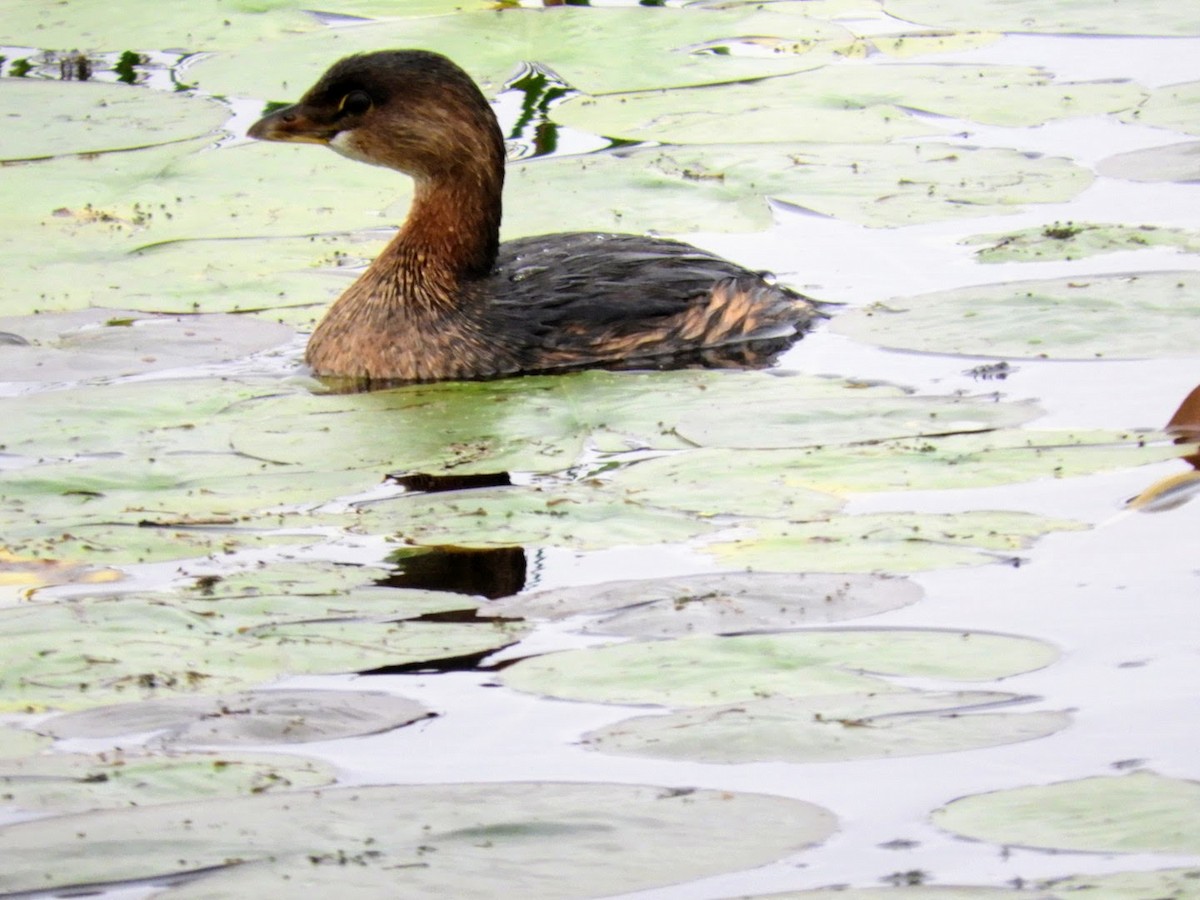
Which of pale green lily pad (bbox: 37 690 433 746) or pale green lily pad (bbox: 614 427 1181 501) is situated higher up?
pale green lily pad (bbox: 614 427 1181 501)

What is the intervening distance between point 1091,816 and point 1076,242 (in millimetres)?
4469

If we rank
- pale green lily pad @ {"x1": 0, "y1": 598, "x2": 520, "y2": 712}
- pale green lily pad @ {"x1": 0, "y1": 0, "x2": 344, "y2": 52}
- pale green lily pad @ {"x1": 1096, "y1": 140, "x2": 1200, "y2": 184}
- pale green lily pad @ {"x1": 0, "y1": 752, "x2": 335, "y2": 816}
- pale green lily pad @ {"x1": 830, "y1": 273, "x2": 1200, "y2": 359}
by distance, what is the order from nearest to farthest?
1. pale green lily pad @ {"x1": 0, "y1": 752, "x2": 335, "y2": 816}
2. pale green lily pad @ {"x1": 0, "y1": 598, "x2": 520, "y2": 712}
3. pale green lily pad @ {"x1": 830, "y1": 273, "x2": 1200, "y2": 359}
4. pale green lily pad @ {"x1": 1096, "y1": 140, "x2": 1200, "y2": 184}
5. pale green lily pad @ {"x1": 0, "y1": 0, "x2": 344, "y2": 52}

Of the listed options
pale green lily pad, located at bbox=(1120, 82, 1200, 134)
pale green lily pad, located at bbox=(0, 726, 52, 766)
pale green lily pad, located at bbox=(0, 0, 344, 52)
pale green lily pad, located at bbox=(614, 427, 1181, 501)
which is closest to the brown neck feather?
pale green lily pad, located at bbox=(614, 427, 1181, 501)

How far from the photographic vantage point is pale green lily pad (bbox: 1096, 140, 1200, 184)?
8289 millimetres

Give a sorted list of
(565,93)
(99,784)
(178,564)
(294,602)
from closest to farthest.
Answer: (99,784) → (294,602) → (178,564) → (565,93)

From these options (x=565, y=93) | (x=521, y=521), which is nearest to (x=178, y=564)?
(x=521, y=521)

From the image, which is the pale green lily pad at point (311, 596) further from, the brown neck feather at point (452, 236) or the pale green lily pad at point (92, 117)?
the pale green lily pad at point (92, 117)

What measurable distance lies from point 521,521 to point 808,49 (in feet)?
20.6

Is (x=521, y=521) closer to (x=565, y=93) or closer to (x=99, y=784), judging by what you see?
(x=99, y=784)

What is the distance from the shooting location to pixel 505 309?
6945 millimetres

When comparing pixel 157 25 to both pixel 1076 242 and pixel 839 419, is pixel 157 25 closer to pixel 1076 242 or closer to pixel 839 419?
pixel 1076 242

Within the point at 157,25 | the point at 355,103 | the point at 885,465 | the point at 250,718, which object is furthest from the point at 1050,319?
the point at 157,25

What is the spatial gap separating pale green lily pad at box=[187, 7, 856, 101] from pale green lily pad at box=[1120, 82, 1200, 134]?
178cm

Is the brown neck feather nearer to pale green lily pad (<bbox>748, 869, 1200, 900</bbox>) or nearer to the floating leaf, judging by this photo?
the floating leaf
